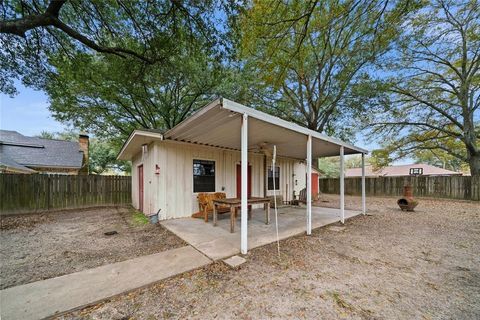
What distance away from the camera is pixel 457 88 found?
36.8 ft

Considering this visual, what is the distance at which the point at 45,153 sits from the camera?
12.6m

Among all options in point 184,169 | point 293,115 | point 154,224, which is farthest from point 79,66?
point 293,115

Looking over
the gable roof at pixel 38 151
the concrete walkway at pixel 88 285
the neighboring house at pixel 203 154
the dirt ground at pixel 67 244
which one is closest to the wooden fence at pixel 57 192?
the dirt ground at pixel 67 244

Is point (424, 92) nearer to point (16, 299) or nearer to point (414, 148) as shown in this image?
point (414, 148)

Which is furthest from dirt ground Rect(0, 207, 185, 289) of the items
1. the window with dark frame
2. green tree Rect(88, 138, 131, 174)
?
green tree Rect(88, 138, 131, 174)

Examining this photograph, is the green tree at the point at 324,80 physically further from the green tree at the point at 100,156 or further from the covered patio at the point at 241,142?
the green tree at the point at 100,156

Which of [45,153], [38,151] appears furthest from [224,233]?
[38,151]

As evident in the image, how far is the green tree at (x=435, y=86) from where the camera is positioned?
380 inches

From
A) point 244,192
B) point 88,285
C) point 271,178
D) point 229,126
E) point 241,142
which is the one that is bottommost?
point 88,285

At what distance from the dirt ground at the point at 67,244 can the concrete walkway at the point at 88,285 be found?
13.2 inches

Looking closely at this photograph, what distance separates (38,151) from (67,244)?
13179 mm

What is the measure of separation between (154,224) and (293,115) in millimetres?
12184

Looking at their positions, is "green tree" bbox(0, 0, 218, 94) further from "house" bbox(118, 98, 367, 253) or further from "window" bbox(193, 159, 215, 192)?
"window" bbox(193, 159, 215, 192)

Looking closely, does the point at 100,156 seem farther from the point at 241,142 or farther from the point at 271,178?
the point at 241,142
